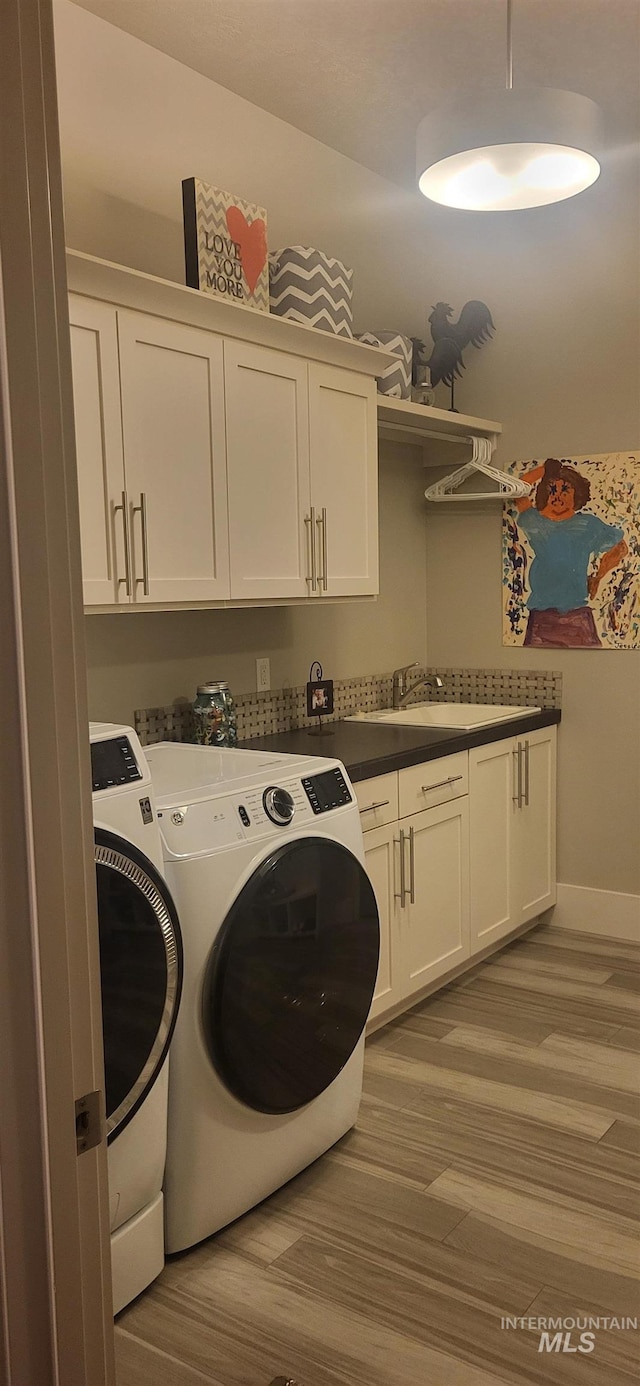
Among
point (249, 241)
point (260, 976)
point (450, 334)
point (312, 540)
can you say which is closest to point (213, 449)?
point (312, 540)

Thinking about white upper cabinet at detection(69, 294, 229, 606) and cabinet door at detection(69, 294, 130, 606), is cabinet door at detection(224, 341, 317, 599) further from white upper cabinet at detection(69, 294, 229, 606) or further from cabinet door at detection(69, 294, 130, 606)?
cabinet door at detection(69, 294, 130, 606)

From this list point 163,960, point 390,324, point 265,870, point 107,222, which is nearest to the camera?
point 163,960

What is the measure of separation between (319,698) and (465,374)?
5.43 feet

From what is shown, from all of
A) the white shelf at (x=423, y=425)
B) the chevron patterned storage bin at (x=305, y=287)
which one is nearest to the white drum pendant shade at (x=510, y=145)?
the chevron patterned storage bin at (x=305, y=287)

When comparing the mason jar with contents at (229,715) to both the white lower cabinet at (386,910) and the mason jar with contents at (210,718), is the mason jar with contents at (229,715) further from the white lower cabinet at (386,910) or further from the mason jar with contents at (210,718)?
the white lower cabinet at (386,910)

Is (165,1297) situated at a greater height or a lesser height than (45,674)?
lesser

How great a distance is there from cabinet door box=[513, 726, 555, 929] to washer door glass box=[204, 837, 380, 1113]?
1.55 m

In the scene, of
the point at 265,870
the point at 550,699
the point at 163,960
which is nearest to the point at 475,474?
the point at 550,699

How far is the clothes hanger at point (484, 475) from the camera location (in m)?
4.16

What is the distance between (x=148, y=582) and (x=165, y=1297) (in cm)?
155

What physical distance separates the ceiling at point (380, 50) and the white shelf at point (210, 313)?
0.80 metres

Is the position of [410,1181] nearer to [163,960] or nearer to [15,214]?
[163,960]

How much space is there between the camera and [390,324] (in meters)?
4.12

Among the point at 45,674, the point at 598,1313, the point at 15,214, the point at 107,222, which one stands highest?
the point at 107,222
